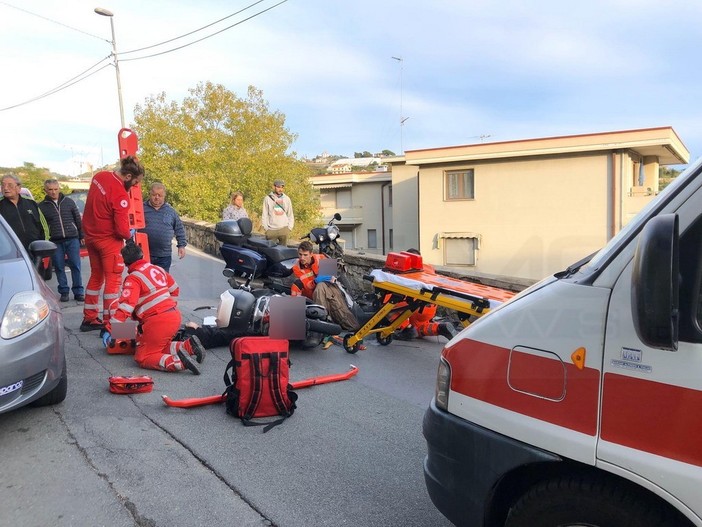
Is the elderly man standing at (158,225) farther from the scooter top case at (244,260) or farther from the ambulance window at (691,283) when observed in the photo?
the ambulance window at (691,283)

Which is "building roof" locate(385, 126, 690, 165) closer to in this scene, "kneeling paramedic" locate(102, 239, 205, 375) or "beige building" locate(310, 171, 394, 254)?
"beige building" locate(310, 171, 394, 254)

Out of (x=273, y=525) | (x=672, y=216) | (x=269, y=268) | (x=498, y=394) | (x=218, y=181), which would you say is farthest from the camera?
(x=218, y=181)

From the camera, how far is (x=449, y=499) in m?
2.21

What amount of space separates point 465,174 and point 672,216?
24.9 meters

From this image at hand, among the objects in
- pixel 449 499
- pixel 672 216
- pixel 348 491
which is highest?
pixel 672 216

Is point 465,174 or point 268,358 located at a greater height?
point 465,174

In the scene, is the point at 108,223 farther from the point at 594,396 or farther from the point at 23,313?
the point at 594,396

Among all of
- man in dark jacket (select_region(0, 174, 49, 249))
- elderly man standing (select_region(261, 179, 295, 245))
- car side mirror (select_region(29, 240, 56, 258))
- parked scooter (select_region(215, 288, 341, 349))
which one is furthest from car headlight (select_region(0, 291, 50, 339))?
elderly man standing (select_region(261, 179, 295, 245))

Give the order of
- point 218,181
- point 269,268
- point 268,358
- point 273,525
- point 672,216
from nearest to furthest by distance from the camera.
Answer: point 672,216 < point 273,525 < point 268,358 < point 269,268 < point 218,181

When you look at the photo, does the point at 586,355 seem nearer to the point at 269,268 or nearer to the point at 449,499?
the point at 449,499

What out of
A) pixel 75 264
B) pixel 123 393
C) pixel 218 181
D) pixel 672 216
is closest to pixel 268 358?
pixel 123 393

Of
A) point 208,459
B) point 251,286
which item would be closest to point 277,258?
point 251,286

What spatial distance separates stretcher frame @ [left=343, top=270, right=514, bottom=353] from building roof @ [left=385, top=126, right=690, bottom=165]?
19.4 metres

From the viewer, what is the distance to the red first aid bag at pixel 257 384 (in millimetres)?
4000
